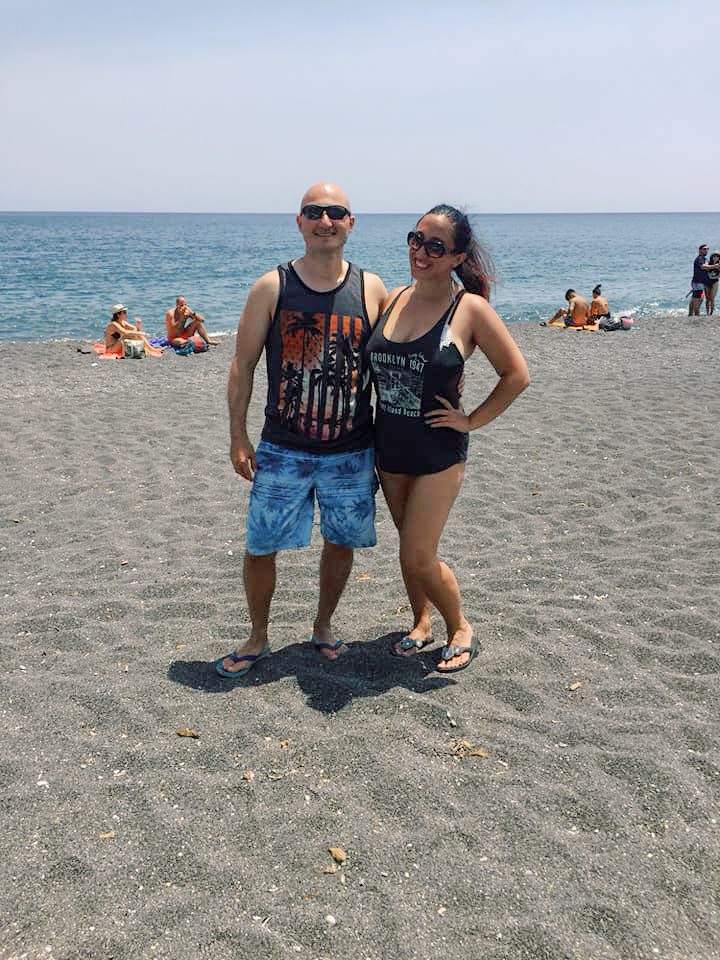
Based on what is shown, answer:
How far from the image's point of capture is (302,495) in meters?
3.57

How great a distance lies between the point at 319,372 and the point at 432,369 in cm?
50

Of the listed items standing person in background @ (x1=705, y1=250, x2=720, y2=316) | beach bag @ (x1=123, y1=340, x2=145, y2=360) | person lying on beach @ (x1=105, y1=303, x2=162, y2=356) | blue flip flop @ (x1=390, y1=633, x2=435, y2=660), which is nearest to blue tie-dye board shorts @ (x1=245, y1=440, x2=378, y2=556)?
blue flip flop @ (x1=390, y1=633, x2=435, y2=660)

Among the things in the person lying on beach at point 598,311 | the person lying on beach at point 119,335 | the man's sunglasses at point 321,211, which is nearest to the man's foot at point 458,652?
the man's sunglasses at point 321,211

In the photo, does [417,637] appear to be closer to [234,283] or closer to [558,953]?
[558,953]

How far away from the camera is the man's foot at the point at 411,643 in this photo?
403 cm

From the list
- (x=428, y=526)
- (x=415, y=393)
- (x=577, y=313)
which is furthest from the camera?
(x=577, y=313)

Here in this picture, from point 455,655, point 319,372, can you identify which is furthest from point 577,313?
point 319,372

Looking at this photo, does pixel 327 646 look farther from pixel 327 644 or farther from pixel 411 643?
pixel 411 643

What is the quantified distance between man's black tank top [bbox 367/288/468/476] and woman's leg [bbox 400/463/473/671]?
0.07 m

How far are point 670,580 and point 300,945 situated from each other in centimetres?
330

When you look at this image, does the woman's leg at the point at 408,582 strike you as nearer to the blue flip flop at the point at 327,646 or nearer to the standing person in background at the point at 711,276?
the blue flip flop at the point at 327,646

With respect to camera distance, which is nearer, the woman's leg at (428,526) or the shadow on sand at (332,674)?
the woman's leg at (428,526)

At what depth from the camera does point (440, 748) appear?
326 cm

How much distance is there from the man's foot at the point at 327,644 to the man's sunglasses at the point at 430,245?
6.47ft
